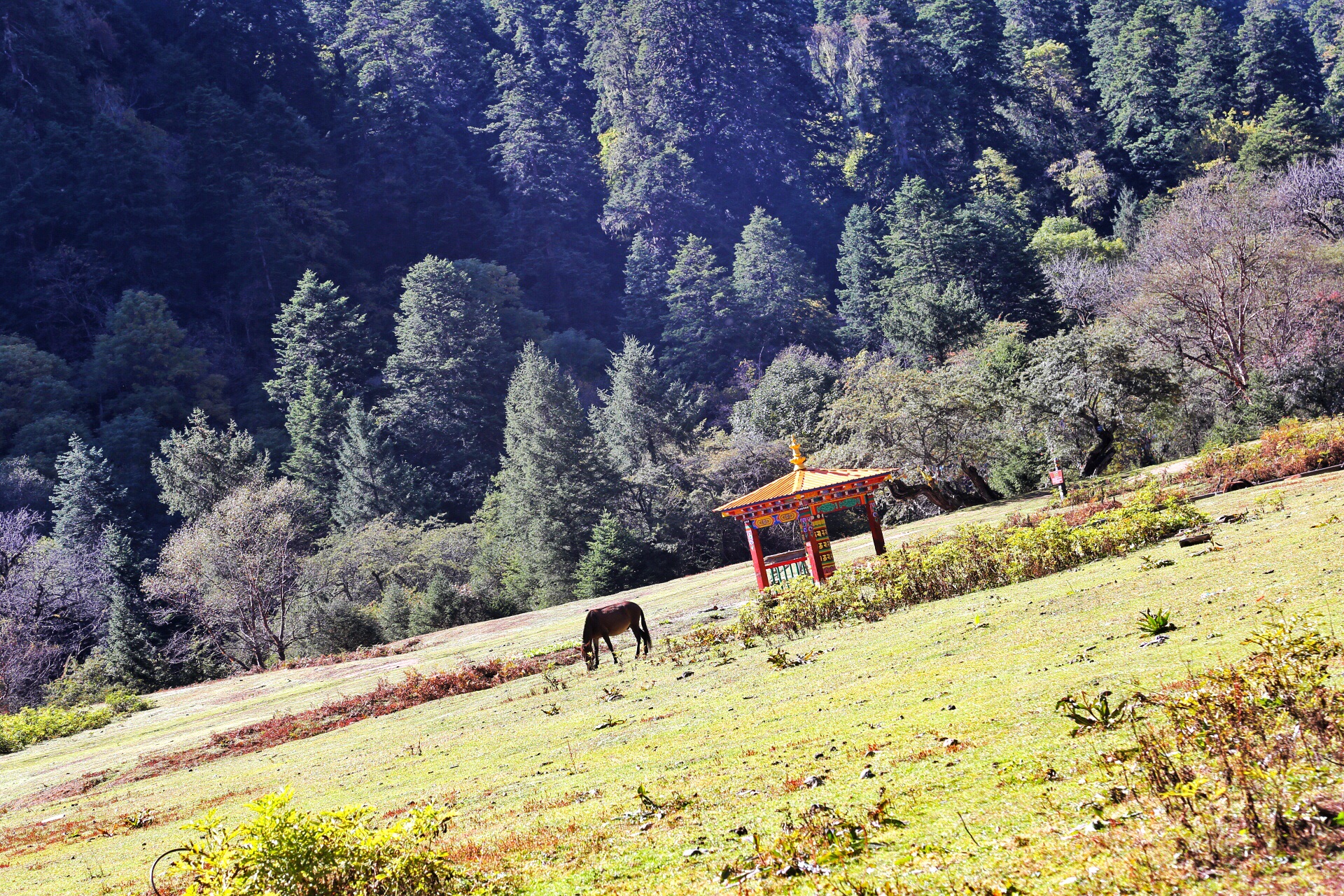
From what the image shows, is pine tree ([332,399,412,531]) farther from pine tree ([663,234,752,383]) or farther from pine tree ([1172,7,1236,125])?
pine tree ([1172,7,1236,125])

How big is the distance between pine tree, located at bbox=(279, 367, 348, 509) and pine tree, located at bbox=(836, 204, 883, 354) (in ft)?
127

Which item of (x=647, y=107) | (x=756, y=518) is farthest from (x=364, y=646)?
(x=647, y=107)

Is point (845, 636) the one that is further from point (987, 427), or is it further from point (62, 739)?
point (987, 427)

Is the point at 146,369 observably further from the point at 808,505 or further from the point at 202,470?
the point at 808,505

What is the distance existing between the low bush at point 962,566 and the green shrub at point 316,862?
36.8ft

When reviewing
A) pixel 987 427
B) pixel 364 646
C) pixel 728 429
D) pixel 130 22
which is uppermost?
pixel 130 22

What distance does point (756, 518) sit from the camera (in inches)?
918

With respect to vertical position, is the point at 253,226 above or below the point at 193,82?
below

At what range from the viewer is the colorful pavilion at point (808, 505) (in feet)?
72.9

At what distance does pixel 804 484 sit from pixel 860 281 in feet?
200

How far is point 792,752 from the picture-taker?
303 inches

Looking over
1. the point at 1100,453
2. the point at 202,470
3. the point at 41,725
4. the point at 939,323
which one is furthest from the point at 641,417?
the point at 41,725

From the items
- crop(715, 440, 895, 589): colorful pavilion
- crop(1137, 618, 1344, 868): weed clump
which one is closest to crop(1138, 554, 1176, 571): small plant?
crop(1137, 618, 1344, 868): weed clump

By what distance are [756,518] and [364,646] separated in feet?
85.6
